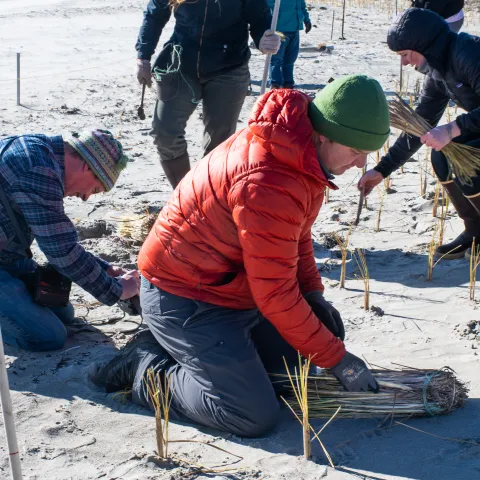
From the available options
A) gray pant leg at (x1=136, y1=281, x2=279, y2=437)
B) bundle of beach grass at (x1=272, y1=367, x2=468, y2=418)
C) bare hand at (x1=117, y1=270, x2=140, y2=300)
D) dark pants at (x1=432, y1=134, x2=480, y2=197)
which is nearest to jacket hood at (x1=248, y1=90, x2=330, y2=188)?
gray pant leg at (x1=136, y1=281, x2=279, y2=437)

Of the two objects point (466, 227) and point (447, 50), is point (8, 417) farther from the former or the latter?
point (466, 227)

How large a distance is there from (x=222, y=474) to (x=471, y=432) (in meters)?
0.94

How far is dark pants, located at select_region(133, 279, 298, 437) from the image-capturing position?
113 inches

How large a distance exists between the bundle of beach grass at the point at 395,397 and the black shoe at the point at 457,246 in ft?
5.00

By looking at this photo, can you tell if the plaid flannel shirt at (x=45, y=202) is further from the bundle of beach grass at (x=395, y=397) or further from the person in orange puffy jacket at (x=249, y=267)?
the bundle of beach grass at (x=395, y=397)

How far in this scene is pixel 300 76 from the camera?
32.9 ft

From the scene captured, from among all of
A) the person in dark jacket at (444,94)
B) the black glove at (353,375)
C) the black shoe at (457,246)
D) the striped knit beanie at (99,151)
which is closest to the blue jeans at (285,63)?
the person in dark jacket at (444,94)

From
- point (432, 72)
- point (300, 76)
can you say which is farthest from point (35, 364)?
point (300, 76)

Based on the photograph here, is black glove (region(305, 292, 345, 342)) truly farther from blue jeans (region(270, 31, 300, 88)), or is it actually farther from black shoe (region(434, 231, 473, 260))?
blue jeans (region(270, 31, 300, 88))

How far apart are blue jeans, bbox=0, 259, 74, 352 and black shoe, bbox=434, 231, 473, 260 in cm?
227

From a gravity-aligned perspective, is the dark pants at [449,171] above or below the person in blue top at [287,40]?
below

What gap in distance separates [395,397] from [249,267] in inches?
31.5

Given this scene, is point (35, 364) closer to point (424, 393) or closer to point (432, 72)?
point (424, 393)

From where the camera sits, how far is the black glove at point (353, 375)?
2908 millimetres
